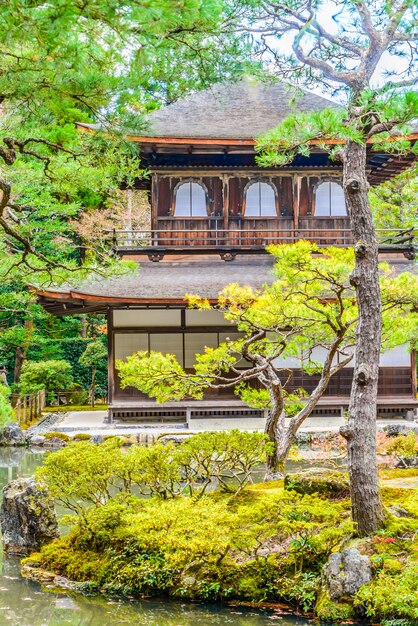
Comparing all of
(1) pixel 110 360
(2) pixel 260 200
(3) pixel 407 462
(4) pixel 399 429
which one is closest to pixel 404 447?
(3) pixel 407 462

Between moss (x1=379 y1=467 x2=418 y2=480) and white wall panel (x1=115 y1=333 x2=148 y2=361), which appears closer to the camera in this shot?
moss (x1=379 y1=467 x2=418 y2=480)

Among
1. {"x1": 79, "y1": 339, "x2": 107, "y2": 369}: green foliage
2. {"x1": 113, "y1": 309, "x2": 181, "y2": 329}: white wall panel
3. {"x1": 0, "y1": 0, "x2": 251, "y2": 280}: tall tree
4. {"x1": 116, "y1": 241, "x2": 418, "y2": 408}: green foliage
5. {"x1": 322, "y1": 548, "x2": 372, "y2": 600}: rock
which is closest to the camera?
{"x1": 0, "y1": 0, "x2": 251, "y2": 280}: tall tree

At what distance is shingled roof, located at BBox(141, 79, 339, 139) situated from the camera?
17.6m

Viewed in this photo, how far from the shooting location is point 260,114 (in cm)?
1908

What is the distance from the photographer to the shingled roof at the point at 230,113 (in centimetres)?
1761

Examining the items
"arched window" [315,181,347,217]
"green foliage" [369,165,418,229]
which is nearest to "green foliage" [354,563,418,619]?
"arched window" [315,181,347,217]

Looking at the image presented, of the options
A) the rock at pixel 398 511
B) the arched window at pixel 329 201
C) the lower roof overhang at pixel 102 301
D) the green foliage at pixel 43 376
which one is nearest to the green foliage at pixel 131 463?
the rock at pixel 398 511

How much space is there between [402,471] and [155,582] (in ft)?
14.2

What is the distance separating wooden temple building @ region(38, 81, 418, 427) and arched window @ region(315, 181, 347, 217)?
0.08 ft

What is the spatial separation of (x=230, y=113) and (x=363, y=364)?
13.6 metres

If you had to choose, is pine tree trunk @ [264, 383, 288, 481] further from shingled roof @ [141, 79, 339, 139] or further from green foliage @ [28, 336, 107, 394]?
green foliage @ [28, 336, 107, 394]

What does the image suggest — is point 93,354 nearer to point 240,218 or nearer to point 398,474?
point 240,218

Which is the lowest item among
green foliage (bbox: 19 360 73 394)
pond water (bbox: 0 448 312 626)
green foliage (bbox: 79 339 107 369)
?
pond water (bbox: 0 448 312 626)

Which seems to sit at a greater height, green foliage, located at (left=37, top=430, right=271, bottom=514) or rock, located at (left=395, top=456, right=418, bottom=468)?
green foliage, located at (left=37, top=430, right=271, bottom=514)
